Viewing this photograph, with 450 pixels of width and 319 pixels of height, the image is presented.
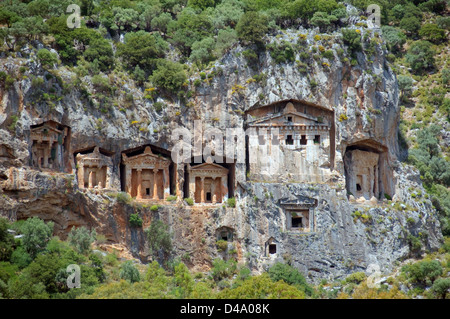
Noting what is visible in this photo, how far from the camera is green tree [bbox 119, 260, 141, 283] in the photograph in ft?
230

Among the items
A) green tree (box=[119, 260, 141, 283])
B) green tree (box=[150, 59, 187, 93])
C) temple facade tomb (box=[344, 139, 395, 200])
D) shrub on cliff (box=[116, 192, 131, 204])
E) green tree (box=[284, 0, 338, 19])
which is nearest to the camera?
green tree (box=[119, 260, 141, 283])

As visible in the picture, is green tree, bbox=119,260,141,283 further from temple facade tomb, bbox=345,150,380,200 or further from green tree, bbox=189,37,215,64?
temple facade tomb, bbox=345,150,380,200

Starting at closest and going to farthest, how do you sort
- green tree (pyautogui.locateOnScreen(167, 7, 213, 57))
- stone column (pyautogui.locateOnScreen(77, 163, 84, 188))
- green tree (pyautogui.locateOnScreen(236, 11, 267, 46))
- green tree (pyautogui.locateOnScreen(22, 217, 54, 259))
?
green tree (pyautogui.locateOnScreen(22, 217, 54, 259)), stone column (pyautogui.locateOnScreen(77, 163, 84, 188)), green tree (pyautogui.locateOnScreen(236, 11, 267, 46)), green tree (pyautogui.locateOnScreen(167, 7, 213, 57))

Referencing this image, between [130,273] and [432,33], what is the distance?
52.9 m

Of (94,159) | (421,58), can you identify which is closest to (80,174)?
(94,159)

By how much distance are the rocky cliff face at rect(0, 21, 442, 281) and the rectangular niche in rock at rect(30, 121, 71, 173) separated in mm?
859

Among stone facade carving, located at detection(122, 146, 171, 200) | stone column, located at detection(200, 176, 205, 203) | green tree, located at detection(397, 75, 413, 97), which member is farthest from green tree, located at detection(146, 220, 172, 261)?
green tree, located at detection(397, 75, 413, 97)

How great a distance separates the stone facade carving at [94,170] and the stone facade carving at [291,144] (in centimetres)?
1259

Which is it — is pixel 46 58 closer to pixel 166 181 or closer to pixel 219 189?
pixel 166 181

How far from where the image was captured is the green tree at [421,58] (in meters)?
102

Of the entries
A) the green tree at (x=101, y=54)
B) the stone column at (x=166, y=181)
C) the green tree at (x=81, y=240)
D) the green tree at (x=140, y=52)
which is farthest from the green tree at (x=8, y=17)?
the green tree at (x=81, y=240)

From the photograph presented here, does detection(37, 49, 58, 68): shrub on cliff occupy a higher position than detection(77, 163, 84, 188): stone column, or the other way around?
detection(37, 49, 58, 68): shrub on cliff

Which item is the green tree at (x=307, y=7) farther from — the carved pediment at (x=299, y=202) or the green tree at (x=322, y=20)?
the carved pediment at (x=299, y=202)

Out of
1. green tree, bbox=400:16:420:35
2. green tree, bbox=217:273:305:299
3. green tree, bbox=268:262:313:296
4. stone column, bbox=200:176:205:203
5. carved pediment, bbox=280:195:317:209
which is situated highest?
green tree, bbox=400:16:420:35
